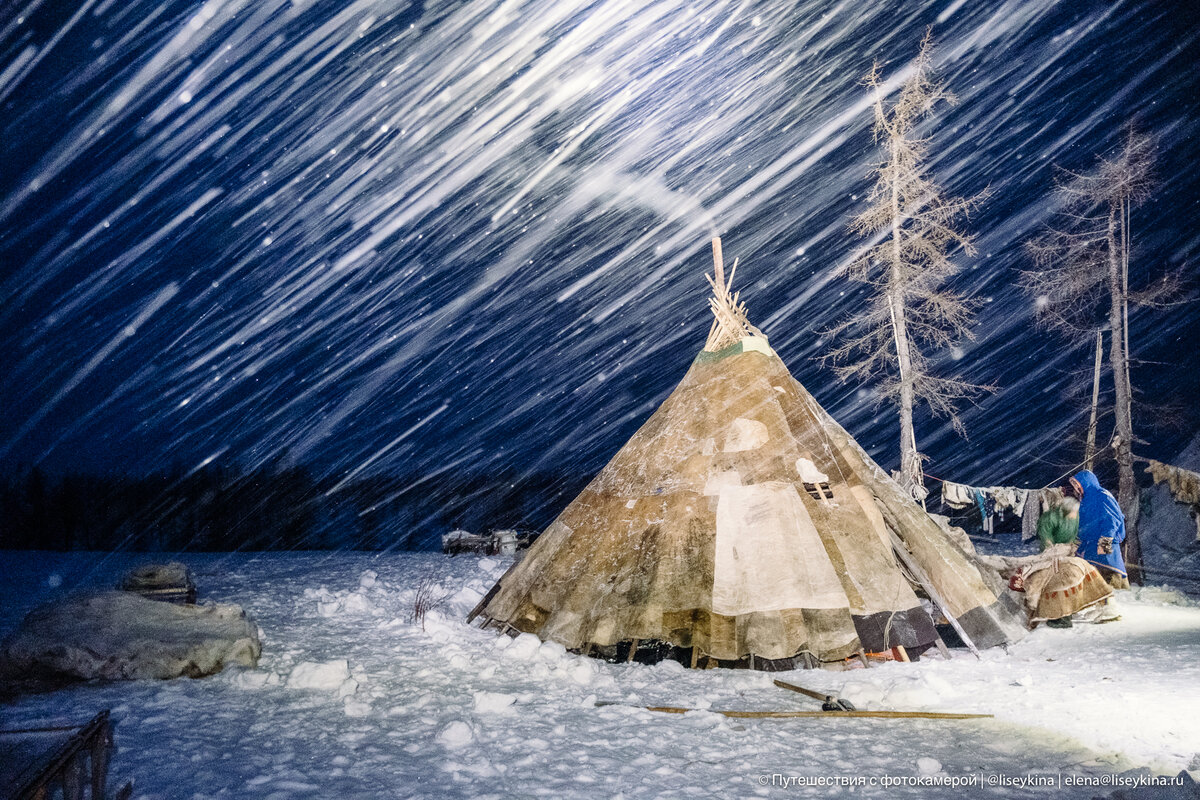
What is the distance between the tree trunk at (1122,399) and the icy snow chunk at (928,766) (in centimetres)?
1162

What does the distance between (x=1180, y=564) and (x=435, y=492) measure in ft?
100

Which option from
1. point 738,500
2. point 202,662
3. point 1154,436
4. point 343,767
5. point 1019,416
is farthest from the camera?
point 1019,416

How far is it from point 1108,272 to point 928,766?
1357 cm

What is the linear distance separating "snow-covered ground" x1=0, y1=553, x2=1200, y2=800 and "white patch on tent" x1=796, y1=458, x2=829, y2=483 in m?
2.08

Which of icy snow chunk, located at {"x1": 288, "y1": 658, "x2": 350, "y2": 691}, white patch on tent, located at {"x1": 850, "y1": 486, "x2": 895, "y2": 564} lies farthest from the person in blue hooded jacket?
icy snow chunk, located at {"x1": 288, "y1": 658, "x2": 350, "y2": 691}

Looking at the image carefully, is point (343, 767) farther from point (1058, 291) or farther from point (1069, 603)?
point (1058, 291)

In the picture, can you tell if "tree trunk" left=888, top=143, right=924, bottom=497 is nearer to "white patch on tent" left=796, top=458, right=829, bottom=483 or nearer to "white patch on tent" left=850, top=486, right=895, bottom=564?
"white patch on tent" left=850, top=486, right=895, bottom=564

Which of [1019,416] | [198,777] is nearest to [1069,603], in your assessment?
[198,777]

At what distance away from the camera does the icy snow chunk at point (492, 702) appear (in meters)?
4.81

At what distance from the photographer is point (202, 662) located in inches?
216

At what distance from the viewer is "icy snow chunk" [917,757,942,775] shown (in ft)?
11.8

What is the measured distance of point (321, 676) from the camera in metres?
5.32

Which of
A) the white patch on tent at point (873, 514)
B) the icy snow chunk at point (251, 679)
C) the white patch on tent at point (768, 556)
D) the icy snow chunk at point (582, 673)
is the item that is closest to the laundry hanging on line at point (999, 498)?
the white patch on tent at point (873, 514)

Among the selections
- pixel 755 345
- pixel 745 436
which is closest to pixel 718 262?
pixel 755 345
